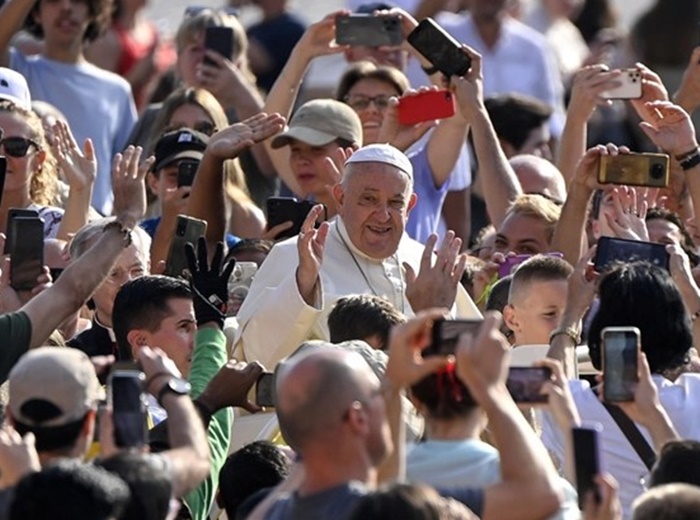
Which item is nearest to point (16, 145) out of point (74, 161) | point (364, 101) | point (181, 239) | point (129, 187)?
point (74, 161)

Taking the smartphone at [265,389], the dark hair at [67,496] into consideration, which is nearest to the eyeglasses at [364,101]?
the smartphone at [265,389]

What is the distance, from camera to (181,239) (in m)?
9.02

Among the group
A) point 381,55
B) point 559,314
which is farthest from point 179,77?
point 559,314

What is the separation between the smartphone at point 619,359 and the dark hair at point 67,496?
5.61 ft

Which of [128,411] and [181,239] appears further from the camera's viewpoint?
[181,239]

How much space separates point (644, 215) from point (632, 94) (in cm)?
91

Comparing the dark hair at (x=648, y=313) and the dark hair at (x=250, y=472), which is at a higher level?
the dark hair at (x=648, y=313)

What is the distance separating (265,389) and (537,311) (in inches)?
51.9

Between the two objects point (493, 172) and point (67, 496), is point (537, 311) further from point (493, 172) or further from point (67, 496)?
point (67, 496)

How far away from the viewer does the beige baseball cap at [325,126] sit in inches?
408

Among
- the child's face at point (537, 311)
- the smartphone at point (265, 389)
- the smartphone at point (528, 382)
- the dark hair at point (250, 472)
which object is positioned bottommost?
the dark hair at point (250, 472)

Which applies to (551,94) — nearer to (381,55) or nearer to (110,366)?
(381,55)

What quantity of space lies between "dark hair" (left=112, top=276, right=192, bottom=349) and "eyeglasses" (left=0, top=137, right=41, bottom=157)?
146 centimetres

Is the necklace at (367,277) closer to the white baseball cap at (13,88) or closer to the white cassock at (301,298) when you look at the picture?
the white cassock at (301,298)
